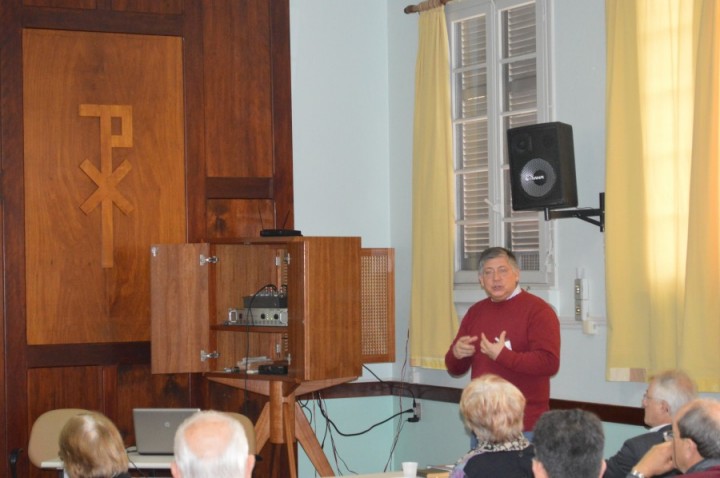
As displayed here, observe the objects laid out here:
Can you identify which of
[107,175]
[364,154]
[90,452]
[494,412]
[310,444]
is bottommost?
[310,444]

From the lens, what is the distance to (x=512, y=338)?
5578 millimetres

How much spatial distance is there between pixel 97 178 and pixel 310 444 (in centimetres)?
226

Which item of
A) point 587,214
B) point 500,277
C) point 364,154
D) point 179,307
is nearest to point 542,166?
point 587,214

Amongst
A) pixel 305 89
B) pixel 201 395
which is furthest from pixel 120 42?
pixel 201 395

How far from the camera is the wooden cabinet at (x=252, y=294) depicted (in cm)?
648

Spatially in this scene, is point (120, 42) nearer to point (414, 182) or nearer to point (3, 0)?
point (3, 0)

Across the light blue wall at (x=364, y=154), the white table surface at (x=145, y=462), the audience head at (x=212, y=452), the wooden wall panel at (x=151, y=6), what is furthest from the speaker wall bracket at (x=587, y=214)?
the audience head at (x=212, y=452)

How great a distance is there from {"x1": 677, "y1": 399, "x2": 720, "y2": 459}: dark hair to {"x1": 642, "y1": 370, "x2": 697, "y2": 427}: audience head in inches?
31.9

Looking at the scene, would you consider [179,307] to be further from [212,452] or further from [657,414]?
[212,452]

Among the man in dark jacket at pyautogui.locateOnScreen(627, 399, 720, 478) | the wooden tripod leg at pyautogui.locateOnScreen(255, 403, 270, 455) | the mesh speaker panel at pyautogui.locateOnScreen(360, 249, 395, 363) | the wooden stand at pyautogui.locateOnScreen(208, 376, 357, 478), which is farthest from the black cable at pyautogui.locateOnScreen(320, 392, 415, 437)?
the man in dark jacket at pyautogui.locateOnScreen(627, 399, 720, 478)

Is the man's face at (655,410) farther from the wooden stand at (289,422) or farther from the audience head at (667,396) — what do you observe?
the wooden stand at (289,422)

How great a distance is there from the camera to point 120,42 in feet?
23.8

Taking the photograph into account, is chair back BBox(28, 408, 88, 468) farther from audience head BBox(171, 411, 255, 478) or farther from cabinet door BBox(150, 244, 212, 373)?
audience head BBox(171, 411, 255, 478)

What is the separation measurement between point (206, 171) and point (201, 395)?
155 cm
